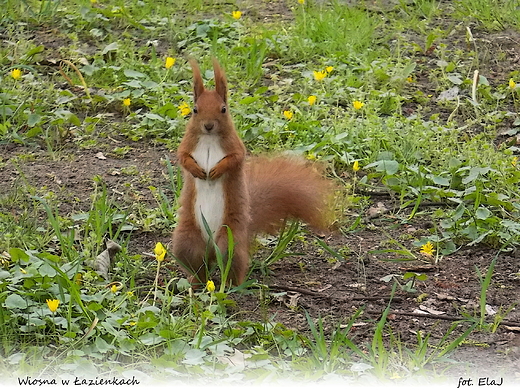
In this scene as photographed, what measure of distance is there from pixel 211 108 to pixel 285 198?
1.74 ft

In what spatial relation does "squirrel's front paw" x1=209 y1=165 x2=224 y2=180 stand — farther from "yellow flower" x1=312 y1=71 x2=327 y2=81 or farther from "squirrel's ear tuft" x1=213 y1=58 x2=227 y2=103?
"yellow flower" x1=312 y1=71 x2=327 y2=81

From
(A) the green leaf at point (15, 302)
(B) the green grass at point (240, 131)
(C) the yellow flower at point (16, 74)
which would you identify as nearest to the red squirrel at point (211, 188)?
(B) the green grass at point (240, 131)

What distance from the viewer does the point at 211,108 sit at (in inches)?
140

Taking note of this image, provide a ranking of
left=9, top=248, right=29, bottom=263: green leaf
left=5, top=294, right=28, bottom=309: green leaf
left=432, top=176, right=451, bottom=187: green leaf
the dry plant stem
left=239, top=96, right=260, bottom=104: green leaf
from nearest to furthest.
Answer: left=5, top=294, right=28, bottom=309: green leaf < left=9, top=248, right=29, bottom=263: green leaf < left=432, top=176, right=451, bottom=187: green leaf < left=239, top=96, right=260, bottom=104: green leaf < the dry plant stem

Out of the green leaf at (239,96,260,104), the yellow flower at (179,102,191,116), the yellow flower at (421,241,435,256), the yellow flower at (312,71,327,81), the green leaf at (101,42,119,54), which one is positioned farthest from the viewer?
the green leaf at (101,42,119,54)

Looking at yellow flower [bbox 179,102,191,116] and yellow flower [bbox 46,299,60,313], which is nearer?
yellow flower [bbox 46,299,60,313]

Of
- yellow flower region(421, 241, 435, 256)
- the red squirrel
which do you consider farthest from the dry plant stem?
yellow flower region(421, 241, 435, 256)

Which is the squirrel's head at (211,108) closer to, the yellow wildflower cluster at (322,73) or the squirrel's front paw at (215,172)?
the squirrel's front paw at (215,172)

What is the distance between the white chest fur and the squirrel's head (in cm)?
5

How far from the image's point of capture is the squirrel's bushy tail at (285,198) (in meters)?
3.85

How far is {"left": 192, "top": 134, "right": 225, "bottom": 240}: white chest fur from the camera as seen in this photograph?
359cm

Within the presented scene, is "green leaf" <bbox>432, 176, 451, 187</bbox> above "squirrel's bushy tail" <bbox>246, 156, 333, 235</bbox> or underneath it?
underneath

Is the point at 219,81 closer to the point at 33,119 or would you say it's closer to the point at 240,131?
the point at 240,131

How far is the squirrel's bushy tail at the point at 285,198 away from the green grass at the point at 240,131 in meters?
0.10
